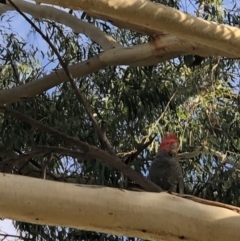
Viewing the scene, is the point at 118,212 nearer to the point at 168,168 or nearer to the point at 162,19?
the point at 162,19

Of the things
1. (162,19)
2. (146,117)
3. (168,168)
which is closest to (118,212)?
(162,19)

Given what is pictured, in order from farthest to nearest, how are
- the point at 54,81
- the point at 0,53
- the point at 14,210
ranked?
the point at 0,53
the point at 54,81
the point at 14,210

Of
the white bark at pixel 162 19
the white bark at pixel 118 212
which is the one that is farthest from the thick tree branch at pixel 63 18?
the white bark at pixel 118 212

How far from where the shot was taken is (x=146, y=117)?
13.6 feet

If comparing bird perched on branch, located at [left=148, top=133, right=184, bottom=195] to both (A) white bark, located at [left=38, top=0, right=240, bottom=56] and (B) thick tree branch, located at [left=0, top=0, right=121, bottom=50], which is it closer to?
(B) thick tree branch, located at [left=0, top=0, right=121, bottom=50]

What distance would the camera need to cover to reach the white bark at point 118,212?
1801 millimetres

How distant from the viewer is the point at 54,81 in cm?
340

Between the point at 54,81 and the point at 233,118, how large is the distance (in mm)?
1443

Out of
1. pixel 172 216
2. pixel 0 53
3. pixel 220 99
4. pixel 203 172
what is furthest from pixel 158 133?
pixel 172 216

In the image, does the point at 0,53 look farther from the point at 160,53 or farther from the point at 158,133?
the point at 160,53

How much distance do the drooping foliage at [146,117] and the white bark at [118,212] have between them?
1.82m

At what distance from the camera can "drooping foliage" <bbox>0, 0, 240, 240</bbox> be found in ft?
12.8

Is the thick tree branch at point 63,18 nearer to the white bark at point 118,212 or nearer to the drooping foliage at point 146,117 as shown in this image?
the drooping foliage at point 146,117

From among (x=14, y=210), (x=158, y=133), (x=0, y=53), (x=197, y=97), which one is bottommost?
(x=14, y=210)
